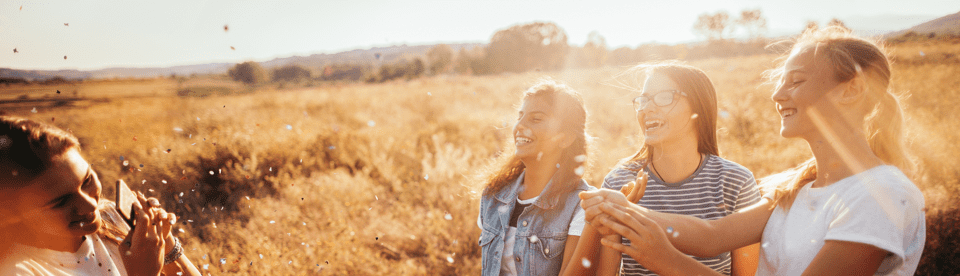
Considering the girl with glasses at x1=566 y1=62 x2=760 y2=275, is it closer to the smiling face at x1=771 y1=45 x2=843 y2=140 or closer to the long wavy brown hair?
the smiling face at x1=771 y1=45 x2=843 y2=140

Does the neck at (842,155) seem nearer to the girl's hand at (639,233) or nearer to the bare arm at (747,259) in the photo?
the bare arm at (747,259)

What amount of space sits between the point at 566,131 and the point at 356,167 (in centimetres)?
552

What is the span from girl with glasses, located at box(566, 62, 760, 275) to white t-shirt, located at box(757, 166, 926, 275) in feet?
1.54

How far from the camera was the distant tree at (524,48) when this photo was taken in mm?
29469


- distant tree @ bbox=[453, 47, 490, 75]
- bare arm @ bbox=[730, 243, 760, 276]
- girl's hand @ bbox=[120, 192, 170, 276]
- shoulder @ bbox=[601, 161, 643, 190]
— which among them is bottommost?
distant tree @ bbox=[453, 47, 490, 75]

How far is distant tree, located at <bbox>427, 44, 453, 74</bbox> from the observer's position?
24.7 meters

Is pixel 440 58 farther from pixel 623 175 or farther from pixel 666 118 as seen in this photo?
pixel 666 118

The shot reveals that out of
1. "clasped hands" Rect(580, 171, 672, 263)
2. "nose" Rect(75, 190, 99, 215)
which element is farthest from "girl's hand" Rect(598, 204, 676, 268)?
"nose" Rect(75, 190, 99, 215)

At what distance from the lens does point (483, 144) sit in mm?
8008

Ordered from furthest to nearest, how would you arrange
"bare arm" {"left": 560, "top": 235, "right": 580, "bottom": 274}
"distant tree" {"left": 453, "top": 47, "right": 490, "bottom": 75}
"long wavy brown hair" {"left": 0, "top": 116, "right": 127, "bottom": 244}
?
1. "distant tree" {"left": 453, "top": 47, "right": 490, "bottom": 75}
2. "bare arm" {"left": 560, "top": 235, "right": 580, "bottom": 274}
3. "long wavy brown hair" {"left": 0, "top": 116, "right": 127, "bottom": 244}

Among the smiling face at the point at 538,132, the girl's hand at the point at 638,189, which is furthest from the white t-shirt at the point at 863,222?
the smiling face at the point at 538,132

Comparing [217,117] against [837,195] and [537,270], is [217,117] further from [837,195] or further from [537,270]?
[837,195]

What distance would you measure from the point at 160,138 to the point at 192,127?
61.0 inches

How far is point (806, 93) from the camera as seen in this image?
1632 mm
